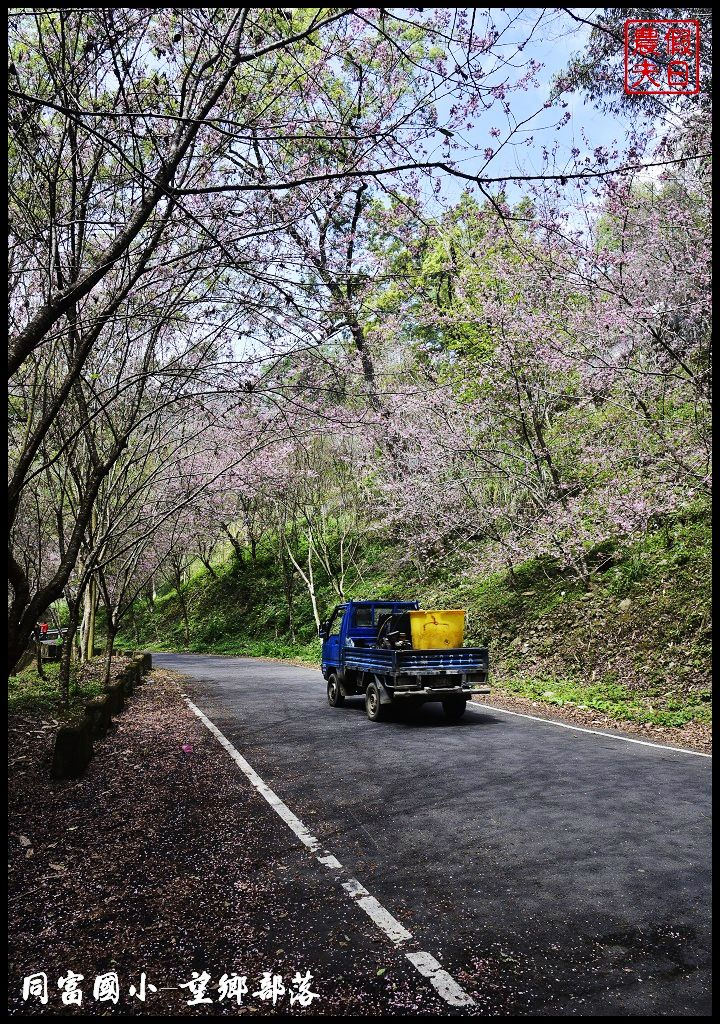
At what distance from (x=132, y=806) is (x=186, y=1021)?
13.9 ft

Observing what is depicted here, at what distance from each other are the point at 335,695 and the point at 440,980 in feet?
37.0

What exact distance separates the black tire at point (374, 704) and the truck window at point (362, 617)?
2.24 m

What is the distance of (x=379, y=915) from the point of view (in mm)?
4504

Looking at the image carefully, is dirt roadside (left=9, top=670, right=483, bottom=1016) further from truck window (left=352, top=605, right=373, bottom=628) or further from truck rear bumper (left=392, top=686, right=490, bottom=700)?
truck window (left=352, top=605, right=373, bottom=628)

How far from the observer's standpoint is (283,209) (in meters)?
7.34

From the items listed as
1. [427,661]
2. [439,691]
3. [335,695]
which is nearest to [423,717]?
[439,691]

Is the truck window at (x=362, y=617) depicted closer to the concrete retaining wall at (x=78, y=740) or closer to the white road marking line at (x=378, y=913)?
the concrete retaining wall at (x=78, y=740)

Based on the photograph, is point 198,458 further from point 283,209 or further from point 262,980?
point 262,980

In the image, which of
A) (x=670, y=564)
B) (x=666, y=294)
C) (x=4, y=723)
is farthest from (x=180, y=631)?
(x=4, y=723)

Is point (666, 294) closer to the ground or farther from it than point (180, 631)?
farther from it

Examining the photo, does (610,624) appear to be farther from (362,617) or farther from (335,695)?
(335,695)

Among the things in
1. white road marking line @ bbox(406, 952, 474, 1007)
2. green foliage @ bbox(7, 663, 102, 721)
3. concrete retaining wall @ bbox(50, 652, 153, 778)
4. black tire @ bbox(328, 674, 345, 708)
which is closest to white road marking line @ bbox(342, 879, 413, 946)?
white road marking line @ bbox(406, 952, 474, 1007)

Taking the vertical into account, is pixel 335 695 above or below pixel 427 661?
below

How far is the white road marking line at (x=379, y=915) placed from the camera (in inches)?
141
